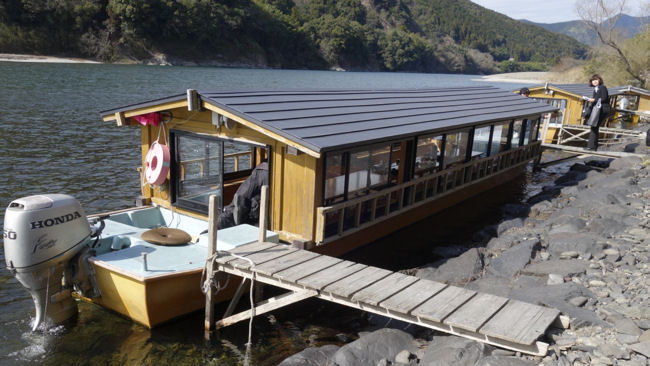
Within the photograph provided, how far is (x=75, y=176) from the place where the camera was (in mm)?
16891

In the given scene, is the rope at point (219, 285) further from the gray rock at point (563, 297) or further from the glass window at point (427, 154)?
the glass window at point (427, 154)

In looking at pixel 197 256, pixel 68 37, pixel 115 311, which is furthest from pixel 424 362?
pixel 68 37

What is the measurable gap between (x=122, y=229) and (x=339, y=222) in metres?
4.20

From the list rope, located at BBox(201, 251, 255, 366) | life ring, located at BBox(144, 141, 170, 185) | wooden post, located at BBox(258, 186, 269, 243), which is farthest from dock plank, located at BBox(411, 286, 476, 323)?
life ring, located at BBox(144, 141, 170, 185)

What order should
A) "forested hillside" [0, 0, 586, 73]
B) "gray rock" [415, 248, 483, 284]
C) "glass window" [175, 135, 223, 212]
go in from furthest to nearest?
"forested hillside" [0, 0, 586, 73]
"glass window" [175, 135, 223, 212]
"gray rock" [415, 248, 483, 284]

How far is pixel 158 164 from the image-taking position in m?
10.1

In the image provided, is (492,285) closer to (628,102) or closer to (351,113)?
(351,113)

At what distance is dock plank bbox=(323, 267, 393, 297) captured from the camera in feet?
22.0

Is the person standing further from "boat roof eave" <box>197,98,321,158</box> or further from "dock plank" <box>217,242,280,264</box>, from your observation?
"dock plank" <box>217,242,280,264</box>

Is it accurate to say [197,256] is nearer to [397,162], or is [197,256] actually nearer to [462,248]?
[397,162]

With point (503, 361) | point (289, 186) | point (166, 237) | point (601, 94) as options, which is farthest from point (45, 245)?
point (601, 94)

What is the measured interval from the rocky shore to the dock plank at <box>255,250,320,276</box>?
4.43 feet

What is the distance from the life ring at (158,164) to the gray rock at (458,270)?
5.60m

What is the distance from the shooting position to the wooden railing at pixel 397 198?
9312mm
